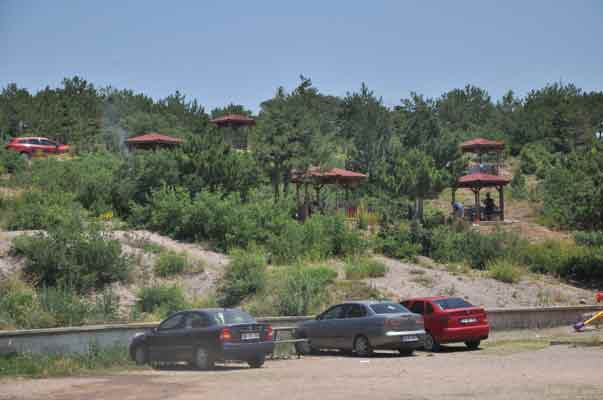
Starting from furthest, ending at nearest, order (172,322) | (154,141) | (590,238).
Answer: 1. (154,141)
2. (590,238)
3. (172,322)

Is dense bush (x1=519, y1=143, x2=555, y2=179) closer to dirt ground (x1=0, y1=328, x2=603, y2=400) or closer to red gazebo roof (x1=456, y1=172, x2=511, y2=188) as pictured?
red gazebo roof (x1=456, y1=172, x2=511, y2=188)

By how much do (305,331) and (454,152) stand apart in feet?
83.8

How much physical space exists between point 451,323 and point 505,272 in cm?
1335

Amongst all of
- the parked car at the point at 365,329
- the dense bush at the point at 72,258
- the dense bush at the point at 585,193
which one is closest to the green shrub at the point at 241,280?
the dense bush at the point at 72,258

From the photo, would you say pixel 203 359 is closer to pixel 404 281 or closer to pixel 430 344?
pixel 430 344

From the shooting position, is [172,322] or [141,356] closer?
[172,322]

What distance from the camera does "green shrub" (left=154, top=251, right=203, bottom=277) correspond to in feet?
100

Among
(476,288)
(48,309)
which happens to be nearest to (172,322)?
(48,309)

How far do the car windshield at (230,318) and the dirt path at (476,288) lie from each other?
43.9ft

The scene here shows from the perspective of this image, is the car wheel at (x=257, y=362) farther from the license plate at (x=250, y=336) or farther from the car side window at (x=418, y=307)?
the car side window at (x=418, y=307)

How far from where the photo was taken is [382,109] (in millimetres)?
56781

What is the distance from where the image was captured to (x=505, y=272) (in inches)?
1294

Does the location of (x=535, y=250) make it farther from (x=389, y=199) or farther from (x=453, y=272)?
(x=389, y=199)

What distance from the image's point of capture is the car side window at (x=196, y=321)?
676 inches
